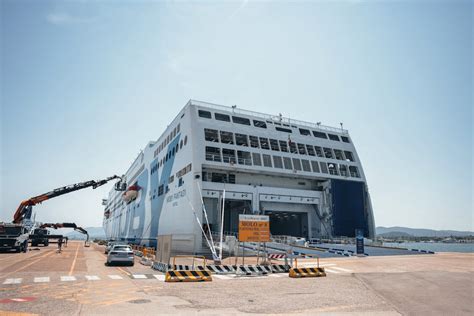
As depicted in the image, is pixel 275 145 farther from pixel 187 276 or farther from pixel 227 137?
pixel 187 276

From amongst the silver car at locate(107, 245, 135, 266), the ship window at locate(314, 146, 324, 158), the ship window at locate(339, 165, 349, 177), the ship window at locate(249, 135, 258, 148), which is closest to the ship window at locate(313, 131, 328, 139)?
the ship window at locate(314, 146, 324, 158)

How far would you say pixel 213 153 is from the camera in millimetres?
34125

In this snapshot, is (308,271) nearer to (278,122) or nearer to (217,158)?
(217,158)

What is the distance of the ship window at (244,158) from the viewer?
34.6 m

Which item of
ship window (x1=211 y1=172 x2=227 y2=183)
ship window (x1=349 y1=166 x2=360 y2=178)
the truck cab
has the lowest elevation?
the truck cab

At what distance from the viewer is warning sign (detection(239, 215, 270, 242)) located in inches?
688

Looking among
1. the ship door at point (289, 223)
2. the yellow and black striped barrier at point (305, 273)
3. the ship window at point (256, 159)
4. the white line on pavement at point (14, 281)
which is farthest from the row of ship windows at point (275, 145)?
the white line on pavement at point (14, 281)

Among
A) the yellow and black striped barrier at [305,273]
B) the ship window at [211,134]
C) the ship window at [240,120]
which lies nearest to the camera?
the yellow and black striped barrier at [305,273]

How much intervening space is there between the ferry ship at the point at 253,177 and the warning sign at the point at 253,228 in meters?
12.0

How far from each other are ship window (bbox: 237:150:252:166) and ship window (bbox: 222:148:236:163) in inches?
26.8

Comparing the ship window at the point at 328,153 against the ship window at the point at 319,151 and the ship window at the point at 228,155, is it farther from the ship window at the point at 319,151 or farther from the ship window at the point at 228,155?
the ship window at the point at 228,155

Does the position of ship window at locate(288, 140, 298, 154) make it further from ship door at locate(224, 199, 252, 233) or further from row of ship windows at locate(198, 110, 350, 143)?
ship door at locate(224, 199, 252, 233)

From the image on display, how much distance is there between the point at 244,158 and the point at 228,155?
72.8 inches

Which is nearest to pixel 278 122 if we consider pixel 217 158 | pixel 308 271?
pixel 217 158
